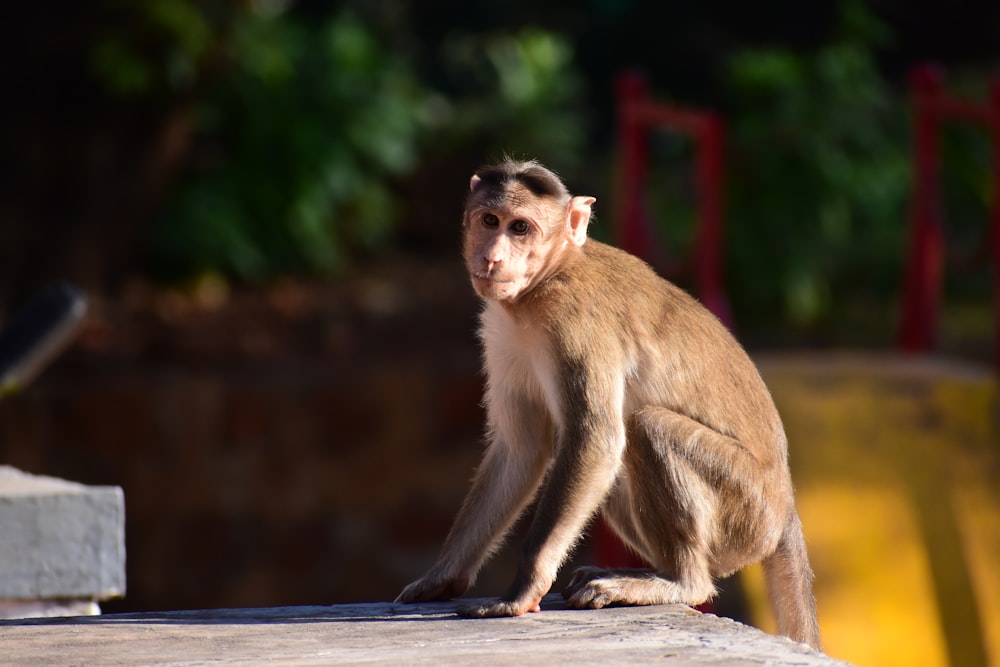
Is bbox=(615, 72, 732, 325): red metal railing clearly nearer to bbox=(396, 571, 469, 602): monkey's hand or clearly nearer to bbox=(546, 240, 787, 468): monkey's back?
bbox=(546, 240, 787, 468): monkey's back

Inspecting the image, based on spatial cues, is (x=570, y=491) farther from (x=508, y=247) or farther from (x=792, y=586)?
(x=792, y=586)

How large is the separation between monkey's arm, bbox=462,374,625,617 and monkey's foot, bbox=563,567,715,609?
113 mm

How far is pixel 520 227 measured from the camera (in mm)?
3578

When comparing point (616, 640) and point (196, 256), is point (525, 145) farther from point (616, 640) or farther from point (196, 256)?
point (616, 640)

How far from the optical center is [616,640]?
312 cm

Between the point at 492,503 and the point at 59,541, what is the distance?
108 centimetres

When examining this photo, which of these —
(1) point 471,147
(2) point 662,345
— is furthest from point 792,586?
(1) point 471,147

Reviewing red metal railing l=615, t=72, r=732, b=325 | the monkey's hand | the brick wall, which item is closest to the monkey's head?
the monkey's hand

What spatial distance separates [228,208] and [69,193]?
1062mm

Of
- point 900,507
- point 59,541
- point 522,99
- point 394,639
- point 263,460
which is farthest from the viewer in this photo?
point 522,99

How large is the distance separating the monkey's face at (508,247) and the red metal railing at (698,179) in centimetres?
289

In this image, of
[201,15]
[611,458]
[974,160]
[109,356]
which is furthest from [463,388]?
[611,458]

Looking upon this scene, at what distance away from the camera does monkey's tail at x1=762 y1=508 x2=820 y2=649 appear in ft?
12.9

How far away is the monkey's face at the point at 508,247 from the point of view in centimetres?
352
